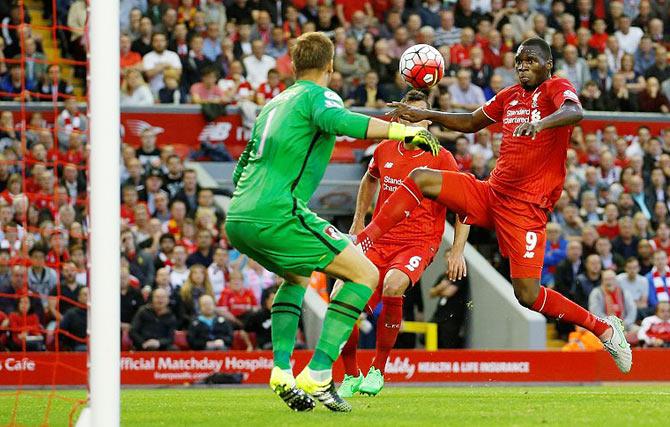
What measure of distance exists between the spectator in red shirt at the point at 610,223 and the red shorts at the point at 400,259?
8.40m

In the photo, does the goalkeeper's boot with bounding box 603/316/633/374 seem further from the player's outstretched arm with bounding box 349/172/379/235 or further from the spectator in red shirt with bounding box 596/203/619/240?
the spectator in red shirt with bounding box 596/203/619/240

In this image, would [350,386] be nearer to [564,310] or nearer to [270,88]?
[564,310]

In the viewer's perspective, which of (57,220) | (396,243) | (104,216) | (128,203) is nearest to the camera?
(104,216)

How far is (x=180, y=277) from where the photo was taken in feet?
53.6

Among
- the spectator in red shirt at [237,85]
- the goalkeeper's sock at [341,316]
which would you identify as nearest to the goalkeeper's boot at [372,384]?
the goalkeeper's sock at [341,316]

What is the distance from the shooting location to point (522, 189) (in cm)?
1002

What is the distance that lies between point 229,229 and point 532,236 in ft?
9.64

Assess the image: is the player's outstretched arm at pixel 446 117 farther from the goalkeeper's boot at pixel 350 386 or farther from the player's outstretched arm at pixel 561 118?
the goalkeeper's boot at pixel 350 386

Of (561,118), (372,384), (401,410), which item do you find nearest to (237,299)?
(372,384)

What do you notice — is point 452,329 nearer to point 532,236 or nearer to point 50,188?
point 50,188

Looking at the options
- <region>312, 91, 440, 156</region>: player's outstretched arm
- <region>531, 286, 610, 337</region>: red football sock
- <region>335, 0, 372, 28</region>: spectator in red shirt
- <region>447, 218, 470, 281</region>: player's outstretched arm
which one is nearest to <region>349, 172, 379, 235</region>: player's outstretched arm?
<region>447, 218, 470, 281</region>: player's outstretched arm

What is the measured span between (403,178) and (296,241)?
3144mm

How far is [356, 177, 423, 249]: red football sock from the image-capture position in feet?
32.5

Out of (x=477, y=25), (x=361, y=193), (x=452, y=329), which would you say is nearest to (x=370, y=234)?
(x=361, y=193)
